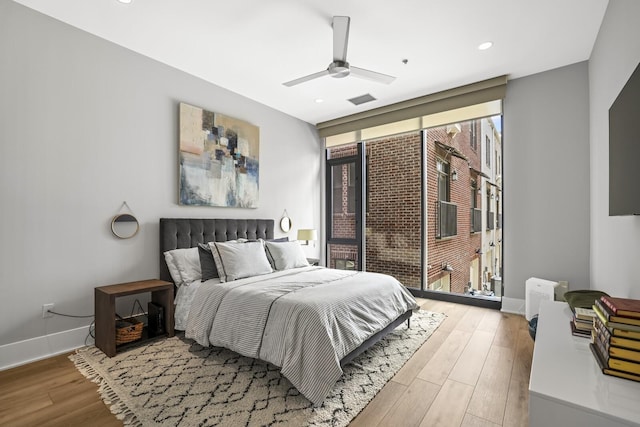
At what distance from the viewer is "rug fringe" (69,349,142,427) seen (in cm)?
174

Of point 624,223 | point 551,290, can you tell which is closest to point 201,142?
point 624,223

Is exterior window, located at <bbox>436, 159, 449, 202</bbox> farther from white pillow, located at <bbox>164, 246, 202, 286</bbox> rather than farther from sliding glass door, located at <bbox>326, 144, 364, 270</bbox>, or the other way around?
white pillow, located at <bbox>164, 246, 202, 286</bbox>

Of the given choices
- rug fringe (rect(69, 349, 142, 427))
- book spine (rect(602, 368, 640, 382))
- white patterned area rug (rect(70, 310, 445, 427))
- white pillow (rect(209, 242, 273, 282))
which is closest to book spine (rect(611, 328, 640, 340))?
book spine (rect(602, 368, 640, 382))

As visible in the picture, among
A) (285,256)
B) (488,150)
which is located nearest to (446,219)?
(488,150)

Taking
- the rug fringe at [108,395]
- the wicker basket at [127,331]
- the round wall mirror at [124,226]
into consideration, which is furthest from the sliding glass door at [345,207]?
the rug fringe at [108,395]

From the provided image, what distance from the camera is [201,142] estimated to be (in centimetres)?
358

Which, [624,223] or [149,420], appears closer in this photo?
[149,420]

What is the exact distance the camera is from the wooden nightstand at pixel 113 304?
2488 millimetres

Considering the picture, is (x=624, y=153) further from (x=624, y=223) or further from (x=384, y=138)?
(x=384, y=138)

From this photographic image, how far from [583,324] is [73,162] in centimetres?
387

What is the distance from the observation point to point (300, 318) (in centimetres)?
203

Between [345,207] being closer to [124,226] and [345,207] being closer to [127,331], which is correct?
[124,226]

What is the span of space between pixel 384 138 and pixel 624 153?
3.53 m

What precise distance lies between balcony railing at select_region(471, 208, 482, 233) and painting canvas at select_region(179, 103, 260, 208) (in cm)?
325
